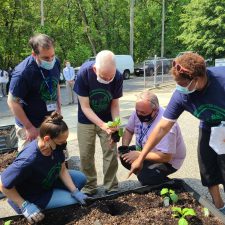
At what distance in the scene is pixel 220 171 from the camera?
11.5ft

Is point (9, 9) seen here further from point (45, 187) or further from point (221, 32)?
point (45, 187)

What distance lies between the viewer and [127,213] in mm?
3070

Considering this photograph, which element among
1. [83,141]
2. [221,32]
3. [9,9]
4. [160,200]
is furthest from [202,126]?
[9,9]

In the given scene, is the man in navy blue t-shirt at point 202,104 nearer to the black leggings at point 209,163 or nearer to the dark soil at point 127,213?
the black leggings at point 209,163

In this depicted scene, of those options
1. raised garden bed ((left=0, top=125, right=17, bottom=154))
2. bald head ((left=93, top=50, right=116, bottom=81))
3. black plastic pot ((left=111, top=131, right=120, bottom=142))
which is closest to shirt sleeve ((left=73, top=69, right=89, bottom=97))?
bald head ((left=93, top=50, right=116, bottom=81))

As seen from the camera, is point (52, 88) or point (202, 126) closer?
point (202, 126)

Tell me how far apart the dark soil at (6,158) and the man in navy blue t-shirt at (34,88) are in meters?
0.92

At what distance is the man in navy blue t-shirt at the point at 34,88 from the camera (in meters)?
3.65

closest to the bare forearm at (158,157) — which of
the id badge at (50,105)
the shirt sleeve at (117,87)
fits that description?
the shirt sleeve at (117,87)

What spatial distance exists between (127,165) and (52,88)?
1.11 m

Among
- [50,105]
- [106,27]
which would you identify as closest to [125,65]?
[106,27]

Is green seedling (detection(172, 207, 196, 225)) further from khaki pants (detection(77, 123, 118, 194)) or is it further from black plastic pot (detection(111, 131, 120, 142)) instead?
khaki pants (detection(77, 123, 118, 194))

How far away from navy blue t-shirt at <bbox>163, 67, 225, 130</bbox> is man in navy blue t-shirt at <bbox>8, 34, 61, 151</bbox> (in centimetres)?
133

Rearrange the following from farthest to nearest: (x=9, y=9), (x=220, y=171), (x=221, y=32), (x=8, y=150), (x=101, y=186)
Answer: (x=9, y=9) < (x=221, y=32) < (x=8, y=150) < (x=101, y=186) < (x=220, y=171)
